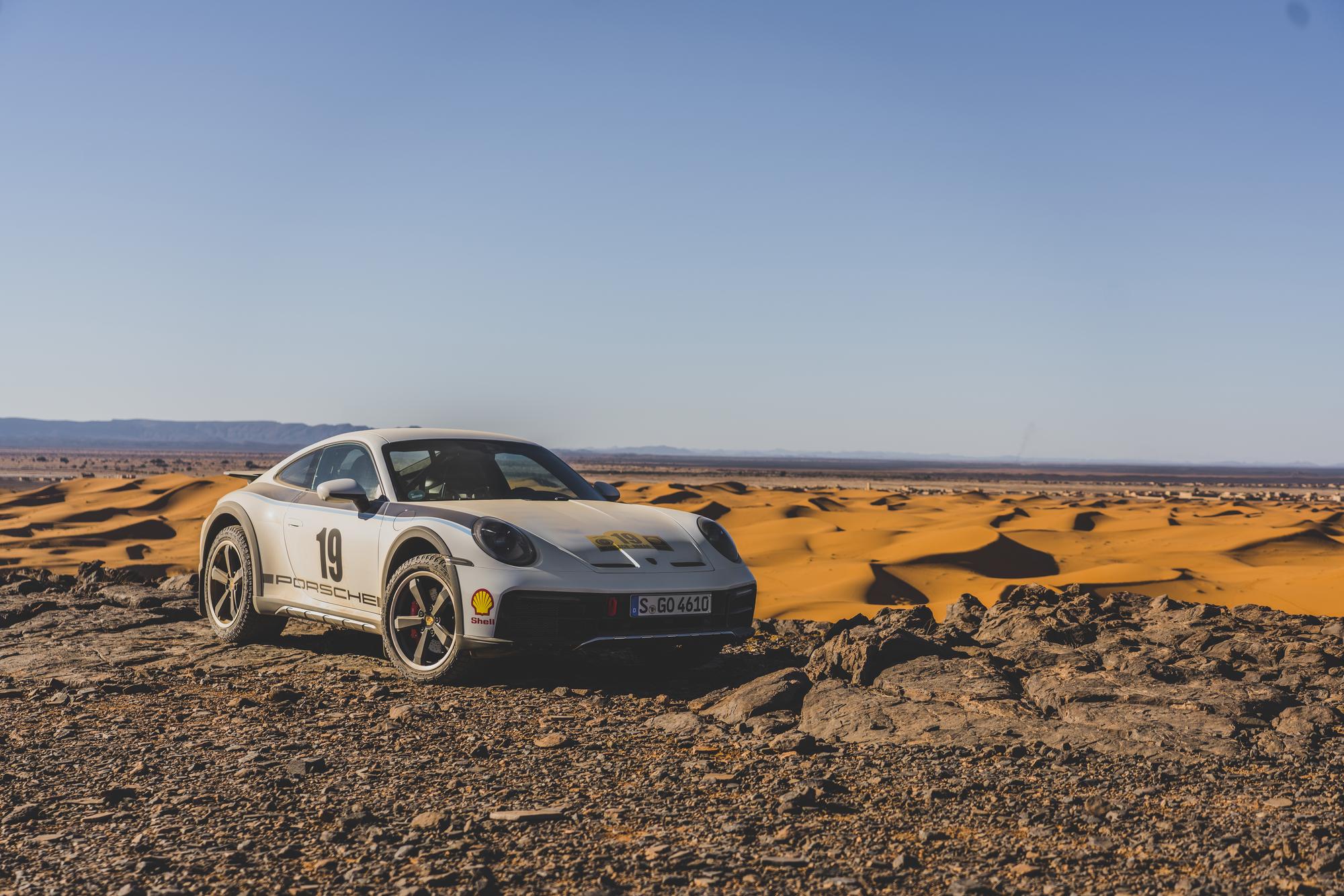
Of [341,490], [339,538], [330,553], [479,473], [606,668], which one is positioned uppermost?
[479,473]

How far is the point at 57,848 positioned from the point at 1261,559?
16.8 metres

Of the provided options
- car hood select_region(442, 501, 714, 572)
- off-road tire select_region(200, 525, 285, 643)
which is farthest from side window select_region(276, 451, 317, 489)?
car hood select_region(442, 501, 714, 572)

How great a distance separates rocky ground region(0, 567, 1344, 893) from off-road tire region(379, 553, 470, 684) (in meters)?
0.17

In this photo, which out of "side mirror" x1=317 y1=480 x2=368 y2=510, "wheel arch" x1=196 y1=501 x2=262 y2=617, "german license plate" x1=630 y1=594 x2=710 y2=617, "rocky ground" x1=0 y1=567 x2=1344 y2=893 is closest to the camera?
"rocky ground" x1=0 y1=567 x2=1344 y2=893

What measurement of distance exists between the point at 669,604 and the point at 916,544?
38.5 ft

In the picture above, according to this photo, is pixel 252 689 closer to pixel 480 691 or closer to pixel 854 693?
pixel 480 691

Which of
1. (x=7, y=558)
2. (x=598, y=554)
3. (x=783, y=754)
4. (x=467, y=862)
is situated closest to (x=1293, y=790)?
(x=783, y=754)

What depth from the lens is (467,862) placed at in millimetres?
3773

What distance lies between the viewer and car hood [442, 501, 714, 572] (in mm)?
6711

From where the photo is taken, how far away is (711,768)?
503 cm

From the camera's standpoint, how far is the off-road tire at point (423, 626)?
21.8 feet

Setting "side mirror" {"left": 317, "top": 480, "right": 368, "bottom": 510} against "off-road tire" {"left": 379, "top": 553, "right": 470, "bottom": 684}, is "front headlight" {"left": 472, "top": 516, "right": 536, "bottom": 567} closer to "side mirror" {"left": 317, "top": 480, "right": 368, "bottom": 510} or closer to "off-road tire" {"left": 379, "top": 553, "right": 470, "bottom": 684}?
"off-road tire" {"left": 379, "top": 553, "right": 470, "bottom": 684}

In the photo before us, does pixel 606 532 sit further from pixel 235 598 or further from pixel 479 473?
pixel 235 598

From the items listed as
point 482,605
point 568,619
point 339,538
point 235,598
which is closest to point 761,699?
point 568,619
